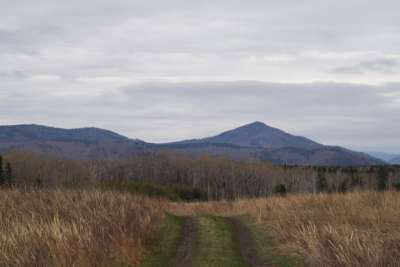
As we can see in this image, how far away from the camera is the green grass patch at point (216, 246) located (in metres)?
15.0

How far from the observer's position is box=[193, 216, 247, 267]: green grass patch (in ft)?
49.1

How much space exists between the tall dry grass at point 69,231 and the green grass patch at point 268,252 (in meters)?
3.79

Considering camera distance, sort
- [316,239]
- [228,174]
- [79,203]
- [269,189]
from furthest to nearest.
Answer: [228,174] → [269,189] → [79,203] → [316,239]

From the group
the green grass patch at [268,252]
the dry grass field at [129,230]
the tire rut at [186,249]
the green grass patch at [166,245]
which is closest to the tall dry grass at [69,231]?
the dry grass field at [129,230]

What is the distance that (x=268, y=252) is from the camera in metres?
17.0

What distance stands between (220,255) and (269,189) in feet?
391

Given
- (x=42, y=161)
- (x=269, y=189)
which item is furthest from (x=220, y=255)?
(x=42, y=161)

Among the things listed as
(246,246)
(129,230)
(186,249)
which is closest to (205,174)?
(246,246)

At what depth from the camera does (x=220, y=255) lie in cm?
1598

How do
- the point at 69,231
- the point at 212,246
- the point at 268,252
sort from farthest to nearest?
the point at 212,246 < the point at 268,252 < the point at 69,231

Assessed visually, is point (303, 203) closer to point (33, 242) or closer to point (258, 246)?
point (258, 246)

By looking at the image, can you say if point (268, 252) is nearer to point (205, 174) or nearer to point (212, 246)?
point (212, 246)

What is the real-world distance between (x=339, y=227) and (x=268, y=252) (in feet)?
8.28

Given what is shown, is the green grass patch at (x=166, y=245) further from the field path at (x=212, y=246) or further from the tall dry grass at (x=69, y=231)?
the tall dry grass at (x=69, y=231)
